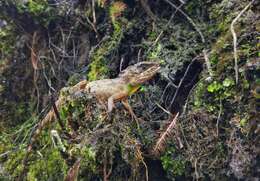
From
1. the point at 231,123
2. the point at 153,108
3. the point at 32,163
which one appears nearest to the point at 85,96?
the point at 153,108

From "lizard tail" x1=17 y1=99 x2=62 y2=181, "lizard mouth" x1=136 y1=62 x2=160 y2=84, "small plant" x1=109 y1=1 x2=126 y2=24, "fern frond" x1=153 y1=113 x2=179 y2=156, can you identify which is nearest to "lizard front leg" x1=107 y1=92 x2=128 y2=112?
"lizard mouth" x1=136 y1=62 x2=160 y2=84

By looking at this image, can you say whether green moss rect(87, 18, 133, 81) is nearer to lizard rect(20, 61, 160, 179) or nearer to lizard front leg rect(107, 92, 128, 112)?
lizard rect(20, 61, 160, 179)

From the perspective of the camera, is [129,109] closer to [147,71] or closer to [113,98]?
[113,98]

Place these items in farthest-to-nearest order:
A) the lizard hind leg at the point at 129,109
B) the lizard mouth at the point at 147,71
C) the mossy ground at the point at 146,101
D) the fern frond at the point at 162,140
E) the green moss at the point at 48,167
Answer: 1. the green moss at the point at 48,167
2. the lizard mouth at the point at 147,71
3. the lizard hind leg at the point at 129,109
4. the fern frond at the point at 162,140
5. the mossy ground at the point at 146,101

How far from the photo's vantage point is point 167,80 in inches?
86.0

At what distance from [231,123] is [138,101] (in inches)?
22.3

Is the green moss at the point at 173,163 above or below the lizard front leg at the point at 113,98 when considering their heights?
below

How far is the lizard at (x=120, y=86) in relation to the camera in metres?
2.09

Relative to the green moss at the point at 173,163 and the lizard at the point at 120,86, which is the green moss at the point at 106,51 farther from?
the green moss at the point at 173,163

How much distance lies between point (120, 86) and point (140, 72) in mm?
164

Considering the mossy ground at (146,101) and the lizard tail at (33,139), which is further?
the lizard tail at (33,139)

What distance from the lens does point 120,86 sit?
2143 mm

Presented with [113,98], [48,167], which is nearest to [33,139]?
[48,167]

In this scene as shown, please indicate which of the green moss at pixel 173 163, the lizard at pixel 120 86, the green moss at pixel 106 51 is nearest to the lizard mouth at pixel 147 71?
the lizard at pixel 120 86
